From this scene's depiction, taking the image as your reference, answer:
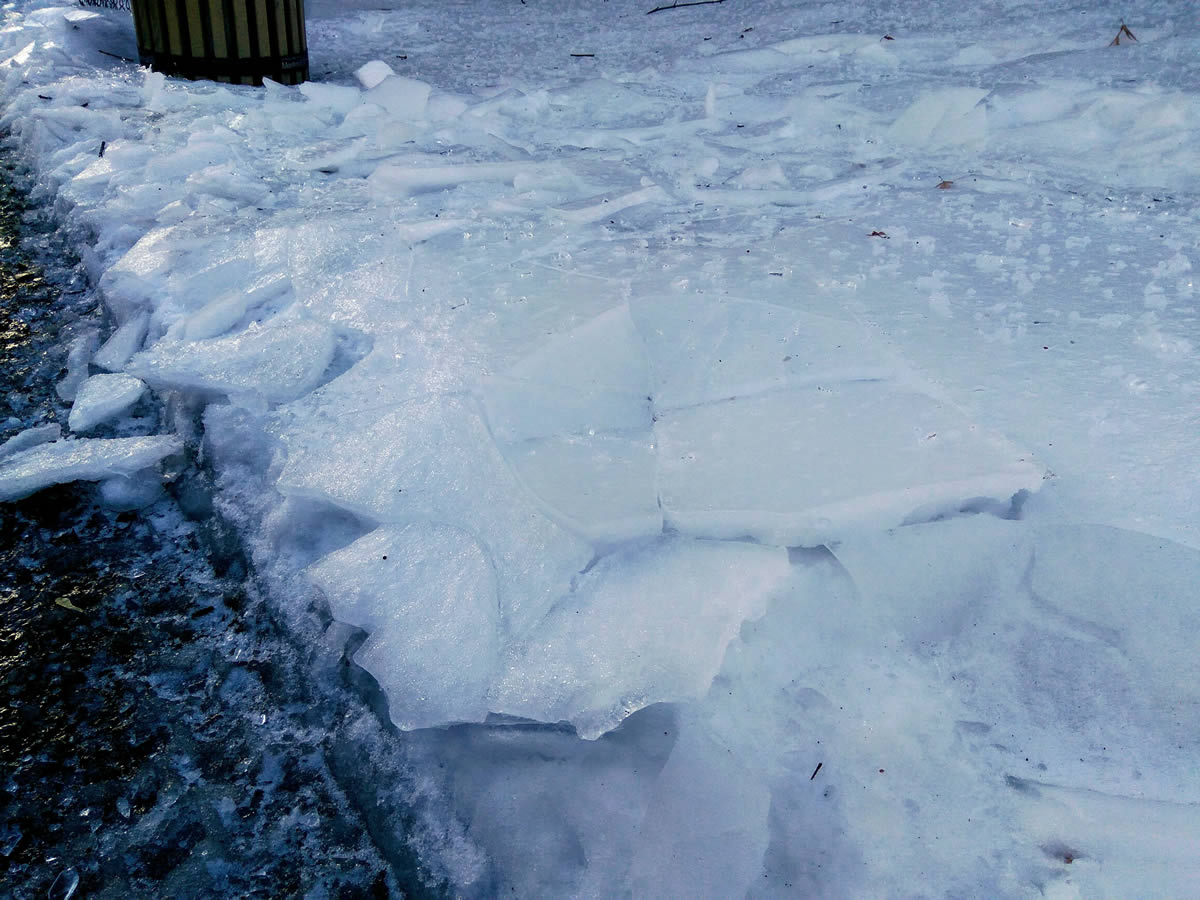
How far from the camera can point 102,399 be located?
193 centimetres

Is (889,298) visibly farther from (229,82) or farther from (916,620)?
(229,82)

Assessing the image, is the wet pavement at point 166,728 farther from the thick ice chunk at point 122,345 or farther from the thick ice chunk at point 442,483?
the thick ice chunk at point 122,345

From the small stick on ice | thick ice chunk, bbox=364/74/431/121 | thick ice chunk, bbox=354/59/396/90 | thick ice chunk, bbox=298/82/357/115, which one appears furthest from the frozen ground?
thick ice chunk, bbox=354/59/396/90

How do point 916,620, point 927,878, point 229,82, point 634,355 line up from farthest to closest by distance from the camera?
1. point 229,82
2. point 634,355
3. point 916,620
4. point 927,878

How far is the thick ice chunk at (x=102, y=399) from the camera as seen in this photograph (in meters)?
1.91

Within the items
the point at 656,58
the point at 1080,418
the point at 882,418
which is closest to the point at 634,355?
the point at 882,418

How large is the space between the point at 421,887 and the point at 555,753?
0.77 ft

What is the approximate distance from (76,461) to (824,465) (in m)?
1.43

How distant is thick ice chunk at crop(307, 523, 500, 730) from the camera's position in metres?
1.25

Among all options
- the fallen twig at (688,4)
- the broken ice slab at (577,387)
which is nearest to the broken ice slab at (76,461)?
the broken ice slab at (577,387)

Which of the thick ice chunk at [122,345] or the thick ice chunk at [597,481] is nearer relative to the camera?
the thick ice chunk at [597,481]

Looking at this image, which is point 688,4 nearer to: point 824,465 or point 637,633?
point 824,465

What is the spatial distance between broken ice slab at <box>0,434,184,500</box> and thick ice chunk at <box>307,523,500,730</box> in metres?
0.60

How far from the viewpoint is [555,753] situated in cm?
122
